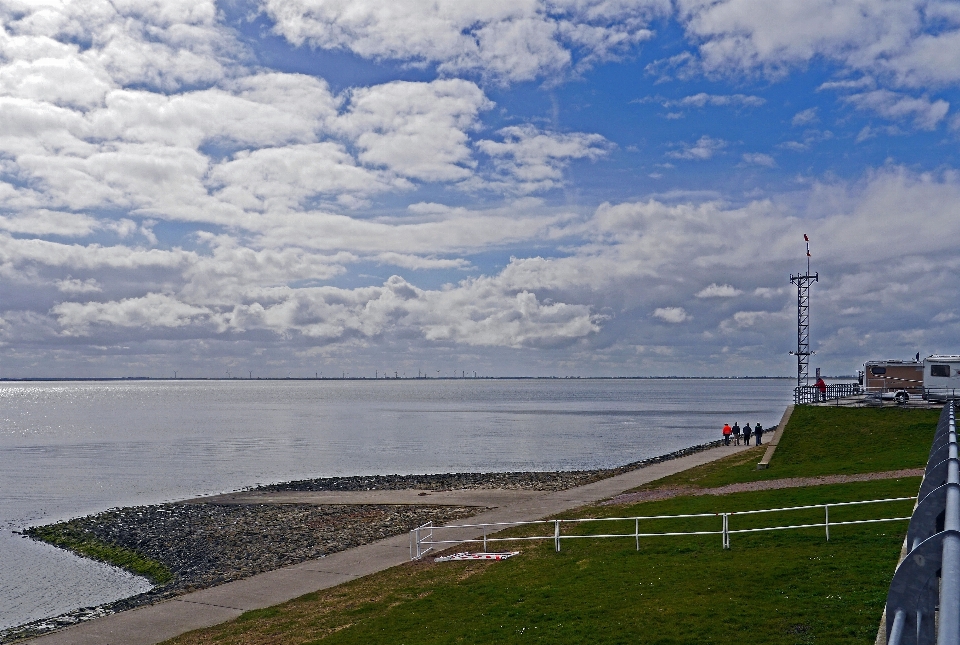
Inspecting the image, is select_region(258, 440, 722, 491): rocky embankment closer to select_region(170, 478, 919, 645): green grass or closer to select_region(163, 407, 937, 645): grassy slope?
select_region(163, 407, 937, 645): grassy slope

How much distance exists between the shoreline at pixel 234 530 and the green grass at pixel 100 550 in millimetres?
413

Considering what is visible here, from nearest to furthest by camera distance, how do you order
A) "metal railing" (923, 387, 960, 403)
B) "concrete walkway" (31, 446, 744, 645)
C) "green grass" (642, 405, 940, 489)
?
"concrete walkway" (31, 446, 744, 645) → "green grass" (642, 405, 940, 489) → "metal railing" (923, 387, 960, 403)

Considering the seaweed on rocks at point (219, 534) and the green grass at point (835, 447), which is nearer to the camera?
the seaweed on rocks at point (219, 534)

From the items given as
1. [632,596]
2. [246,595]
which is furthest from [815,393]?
[246,595]

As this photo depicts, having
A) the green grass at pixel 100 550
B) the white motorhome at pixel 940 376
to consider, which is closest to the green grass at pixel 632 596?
the green grass at pixel 100 550

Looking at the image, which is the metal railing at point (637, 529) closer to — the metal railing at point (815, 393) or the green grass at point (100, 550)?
the green grass at point (100, 550)

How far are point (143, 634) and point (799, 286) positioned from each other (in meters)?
53.1

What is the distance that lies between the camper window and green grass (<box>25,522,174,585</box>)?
46506mm

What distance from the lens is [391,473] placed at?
2721 inches

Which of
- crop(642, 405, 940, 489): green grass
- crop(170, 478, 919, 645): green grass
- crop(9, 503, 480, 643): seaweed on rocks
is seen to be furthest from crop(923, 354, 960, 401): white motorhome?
crop(9, 503, 480, 643): seaweed on rocks

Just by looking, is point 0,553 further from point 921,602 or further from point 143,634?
point 921,602

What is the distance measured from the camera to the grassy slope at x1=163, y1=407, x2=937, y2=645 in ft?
46.9

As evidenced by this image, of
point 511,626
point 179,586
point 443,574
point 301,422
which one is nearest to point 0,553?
point 179,586

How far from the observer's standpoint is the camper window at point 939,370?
52.4 meters
